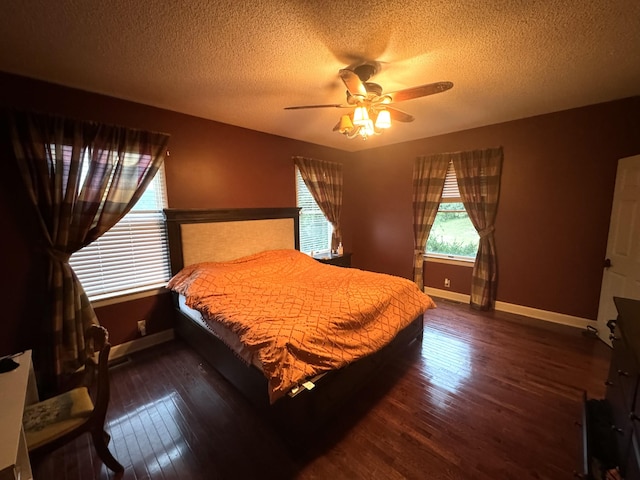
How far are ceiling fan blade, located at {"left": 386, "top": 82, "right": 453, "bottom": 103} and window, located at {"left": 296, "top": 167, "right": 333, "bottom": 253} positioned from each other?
2.27 metres

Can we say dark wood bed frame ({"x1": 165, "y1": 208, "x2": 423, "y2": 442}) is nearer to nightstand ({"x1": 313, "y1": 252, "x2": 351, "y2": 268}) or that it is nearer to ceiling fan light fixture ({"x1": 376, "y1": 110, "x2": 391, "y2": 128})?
nightstand ({"x1": 313, "y1": 252, "x2": 351, "y2": 268})

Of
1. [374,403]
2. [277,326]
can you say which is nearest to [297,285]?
[277,326]

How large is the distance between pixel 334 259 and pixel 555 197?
2.80 metres

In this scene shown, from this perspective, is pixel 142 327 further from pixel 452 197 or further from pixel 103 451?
pixel 452 197

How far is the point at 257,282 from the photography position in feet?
8.22

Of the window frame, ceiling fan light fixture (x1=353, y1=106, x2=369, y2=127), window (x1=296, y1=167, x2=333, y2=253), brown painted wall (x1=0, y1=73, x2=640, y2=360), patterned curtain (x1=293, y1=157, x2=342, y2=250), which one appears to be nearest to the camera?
ceiling fan light fixture (x1=353, y1=106, x2=369, y2=127)

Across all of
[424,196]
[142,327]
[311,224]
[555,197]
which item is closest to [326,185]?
[311,224]

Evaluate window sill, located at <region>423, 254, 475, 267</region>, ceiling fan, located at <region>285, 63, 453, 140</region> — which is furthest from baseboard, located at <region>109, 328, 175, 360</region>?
window sill, located at <region>423, 254, 475, 267</region>

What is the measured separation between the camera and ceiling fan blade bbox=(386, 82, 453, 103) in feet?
5.41

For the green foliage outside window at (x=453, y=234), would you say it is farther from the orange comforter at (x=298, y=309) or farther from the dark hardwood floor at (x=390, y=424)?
the orange comforter at (x=298, y=309)

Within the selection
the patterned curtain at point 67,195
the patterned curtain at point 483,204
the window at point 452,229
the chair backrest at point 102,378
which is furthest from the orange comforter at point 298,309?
the window at point 452,229

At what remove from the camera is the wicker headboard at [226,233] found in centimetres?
280

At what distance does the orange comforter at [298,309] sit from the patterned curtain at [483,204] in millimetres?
1489

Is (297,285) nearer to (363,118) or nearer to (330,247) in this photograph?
(363,118)
